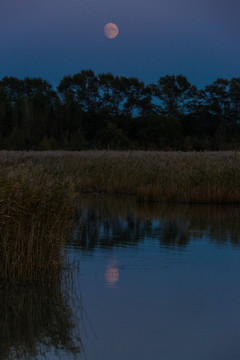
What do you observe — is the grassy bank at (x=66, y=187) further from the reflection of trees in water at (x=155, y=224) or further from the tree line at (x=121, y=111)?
the tree line at (x=121, y=111)

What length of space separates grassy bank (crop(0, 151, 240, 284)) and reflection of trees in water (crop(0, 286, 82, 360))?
1.35ft

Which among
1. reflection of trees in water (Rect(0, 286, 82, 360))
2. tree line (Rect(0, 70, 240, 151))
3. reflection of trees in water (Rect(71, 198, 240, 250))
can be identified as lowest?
reflection of trees in water (Rect(0, 286, 82, 360))

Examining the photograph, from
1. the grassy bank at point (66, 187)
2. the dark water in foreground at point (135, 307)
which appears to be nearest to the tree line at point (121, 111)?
the grassy bank at point (66, 187)

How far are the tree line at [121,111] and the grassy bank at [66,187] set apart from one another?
30327 millimetres

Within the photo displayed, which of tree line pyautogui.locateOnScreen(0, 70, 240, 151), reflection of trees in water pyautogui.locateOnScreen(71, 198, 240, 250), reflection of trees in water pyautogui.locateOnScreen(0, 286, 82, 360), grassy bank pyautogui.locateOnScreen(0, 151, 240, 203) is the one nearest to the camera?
reflection of trees in water pyautogui.locateOnScreen(0, 286, 82, 360)

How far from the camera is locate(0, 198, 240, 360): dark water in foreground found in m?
5.16

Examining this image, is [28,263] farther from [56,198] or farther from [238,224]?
[238,224]

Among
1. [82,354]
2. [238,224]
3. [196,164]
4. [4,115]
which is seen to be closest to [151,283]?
[82,354]

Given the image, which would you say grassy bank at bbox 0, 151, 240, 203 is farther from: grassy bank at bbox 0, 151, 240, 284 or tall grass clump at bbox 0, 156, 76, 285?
tall grass clump at bbox 0, 156, 76, 285

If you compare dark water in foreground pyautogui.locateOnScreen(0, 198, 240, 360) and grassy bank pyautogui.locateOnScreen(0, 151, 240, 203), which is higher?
grassy bank pyautogui.locateOnScreen(0, 151, 240, 203)

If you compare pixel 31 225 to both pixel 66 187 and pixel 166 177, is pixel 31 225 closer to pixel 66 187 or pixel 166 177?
pixel 66 187

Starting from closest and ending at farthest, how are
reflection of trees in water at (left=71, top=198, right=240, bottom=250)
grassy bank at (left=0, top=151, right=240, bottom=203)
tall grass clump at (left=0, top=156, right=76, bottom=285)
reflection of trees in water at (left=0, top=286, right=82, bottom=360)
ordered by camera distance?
reflection of trees in water at (left=0, top=286, right=82, bottom=360), tall grass clump at (left=0, top=156, right=76, bottom=285), reflection of trees in water at (left=71, top=198, right=240, bottom=250), grassy bank at (left=0, top=151, right=240, bottom=203)

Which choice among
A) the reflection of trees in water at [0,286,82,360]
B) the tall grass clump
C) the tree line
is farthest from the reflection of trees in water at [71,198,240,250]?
the tree line

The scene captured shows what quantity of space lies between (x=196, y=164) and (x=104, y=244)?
8839 millimetres
